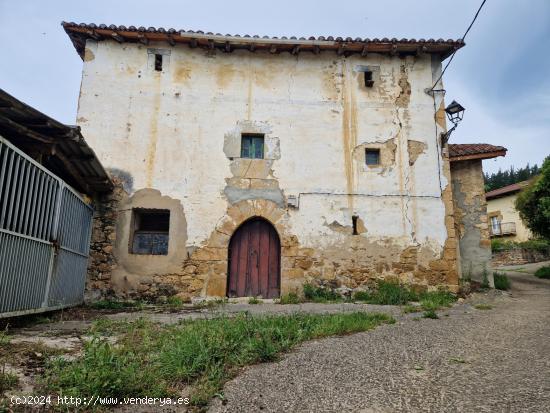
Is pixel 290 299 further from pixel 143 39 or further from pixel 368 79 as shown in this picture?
pixel 143 39

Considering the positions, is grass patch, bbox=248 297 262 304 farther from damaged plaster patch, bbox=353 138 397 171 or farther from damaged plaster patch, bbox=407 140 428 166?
damaged plaster patch, bbox=407 140 428 166

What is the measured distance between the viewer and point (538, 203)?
11242 mm

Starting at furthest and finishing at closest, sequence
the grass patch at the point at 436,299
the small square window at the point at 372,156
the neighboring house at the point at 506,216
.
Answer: the neighboring house at the point at 506,216 < the small square window at the point at 372,156 < the grass patch at the point at 436,299

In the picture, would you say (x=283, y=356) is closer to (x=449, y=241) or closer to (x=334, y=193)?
(x=334, y=193)

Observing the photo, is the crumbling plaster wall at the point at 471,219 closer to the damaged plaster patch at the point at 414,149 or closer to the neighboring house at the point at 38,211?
the damaged plaster patch at the point at 414,149

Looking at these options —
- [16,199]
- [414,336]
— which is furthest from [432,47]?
[16,199]

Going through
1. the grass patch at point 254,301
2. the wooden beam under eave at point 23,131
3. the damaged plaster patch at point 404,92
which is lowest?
the grass patch at point 254,301

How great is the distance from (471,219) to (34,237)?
344 inches

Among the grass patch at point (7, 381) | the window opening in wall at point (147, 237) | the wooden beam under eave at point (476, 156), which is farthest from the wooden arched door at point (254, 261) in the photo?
the grass patch at point (7, 381)

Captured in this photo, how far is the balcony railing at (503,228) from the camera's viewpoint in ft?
75.2

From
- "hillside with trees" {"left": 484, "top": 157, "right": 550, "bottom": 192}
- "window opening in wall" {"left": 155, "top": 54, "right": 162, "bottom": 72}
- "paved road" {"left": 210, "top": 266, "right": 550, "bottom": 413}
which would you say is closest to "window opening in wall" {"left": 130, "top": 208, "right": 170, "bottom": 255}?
"window opening in wall" {"left": 155, "top": 54, "right": 162, "bottom": 72}

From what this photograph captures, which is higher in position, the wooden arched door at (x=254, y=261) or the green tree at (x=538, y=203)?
the green tree at (x=538, y=203)

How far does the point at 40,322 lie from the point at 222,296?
3.38 metres

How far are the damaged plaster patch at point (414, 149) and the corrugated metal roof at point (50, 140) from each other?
6.52 meters
